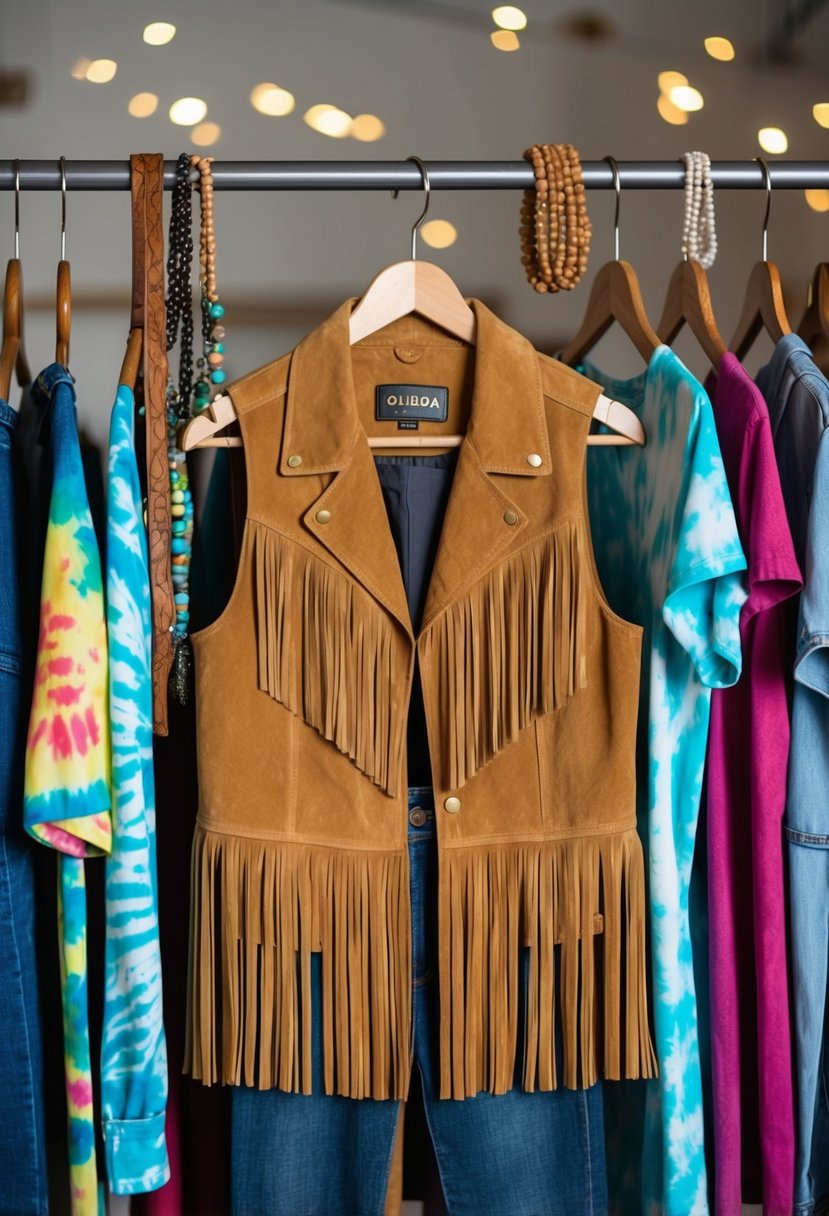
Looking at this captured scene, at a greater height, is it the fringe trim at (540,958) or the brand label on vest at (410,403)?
the brand label on vest at (410,403)

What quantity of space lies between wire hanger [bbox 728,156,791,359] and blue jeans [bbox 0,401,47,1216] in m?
0.89

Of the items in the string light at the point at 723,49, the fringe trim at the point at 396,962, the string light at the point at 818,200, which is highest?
the string light at the point at 723,49

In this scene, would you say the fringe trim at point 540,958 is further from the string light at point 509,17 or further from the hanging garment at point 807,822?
the string light at point 509,17

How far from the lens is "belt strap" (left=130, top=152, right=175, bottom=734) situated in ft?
4.12

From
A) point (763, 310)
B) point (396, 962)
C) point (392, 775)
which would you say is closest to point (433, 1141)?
point (396, 962)

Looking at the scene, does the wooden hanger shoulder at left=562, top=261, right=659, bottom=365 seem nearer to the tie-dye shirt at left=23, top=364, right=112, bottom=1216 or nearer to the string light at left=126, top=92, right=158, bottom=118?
the tie-dye shirt at left=23, top=364, right=112, bottom=1216

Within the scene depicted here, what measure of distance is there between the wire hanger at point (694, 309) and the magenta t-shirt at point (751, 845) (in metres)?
0.04

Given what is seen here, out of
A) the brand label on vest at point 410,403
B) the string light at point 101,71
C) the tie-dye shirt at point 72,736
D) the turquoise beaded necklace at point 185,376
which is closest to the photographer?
the tie-dye shirt at point 72,736

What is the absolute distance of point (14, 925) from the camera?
126cm

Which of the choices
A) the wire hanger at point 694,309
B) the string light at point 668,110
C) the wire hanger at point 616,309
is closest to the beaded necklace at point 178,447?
the wire hanger at point 616,309

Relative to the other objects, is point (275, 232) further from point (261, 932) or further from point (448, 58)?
point (261, 932)

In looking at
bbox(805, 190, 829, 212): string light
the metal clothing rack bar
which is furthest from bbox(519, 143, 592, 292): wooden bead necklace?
bbox(805, 190, 829, 212): string light

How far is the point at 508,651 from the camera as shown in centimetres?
133

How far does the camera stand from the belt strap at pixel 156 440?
126cm
